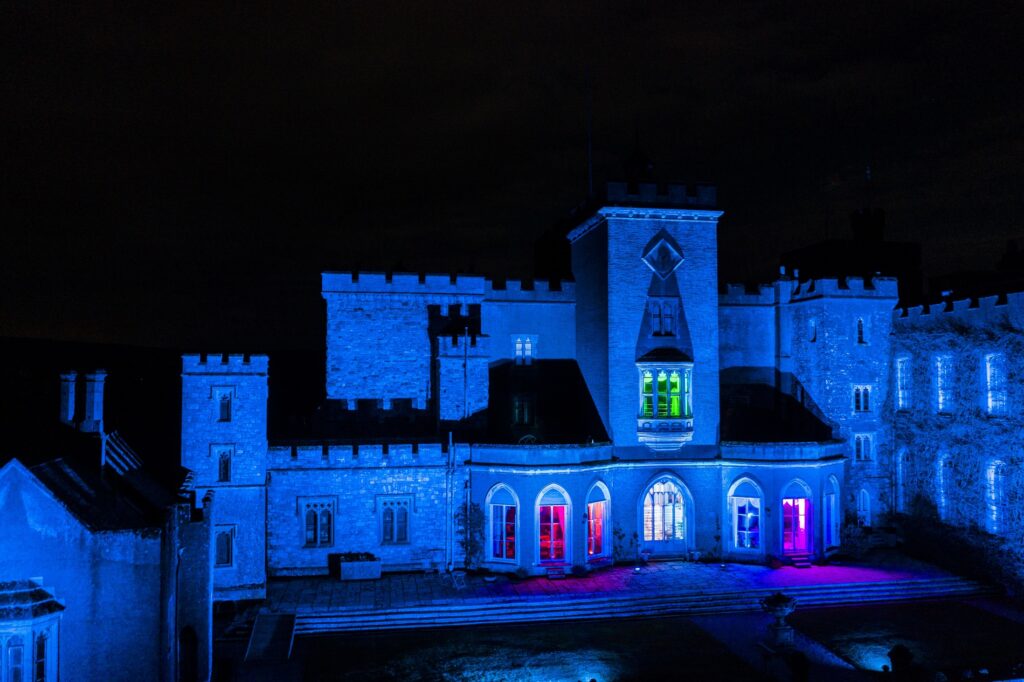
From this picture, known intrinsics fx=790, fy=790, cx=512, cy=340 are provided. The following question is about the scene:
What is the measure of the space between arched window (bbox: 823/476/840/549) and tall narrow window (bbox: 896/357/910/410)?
5044 millimetres

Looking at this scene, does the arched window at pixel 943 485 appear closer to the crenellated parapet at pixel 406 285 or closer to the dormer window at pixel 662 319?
the dormer window at pixel 662 319

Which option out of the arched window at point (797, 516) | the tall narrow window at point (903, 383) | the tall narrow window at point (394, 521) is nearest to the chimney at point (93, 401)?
the tall narrow window at point (394, 521)

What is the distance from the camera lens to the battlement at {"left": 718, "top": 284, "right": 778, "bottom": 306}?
118ft

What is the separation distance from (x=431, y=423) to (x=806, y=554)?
52.4ft

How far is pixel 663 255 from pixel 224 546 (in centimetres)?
2020

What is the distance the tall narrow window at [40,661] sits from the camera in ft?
50.6

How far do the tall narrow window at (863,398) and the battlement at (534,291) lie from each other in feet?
43.1

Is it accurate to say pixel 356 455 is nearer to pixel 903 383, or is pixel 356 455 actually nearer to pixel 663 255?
pixel 663 255

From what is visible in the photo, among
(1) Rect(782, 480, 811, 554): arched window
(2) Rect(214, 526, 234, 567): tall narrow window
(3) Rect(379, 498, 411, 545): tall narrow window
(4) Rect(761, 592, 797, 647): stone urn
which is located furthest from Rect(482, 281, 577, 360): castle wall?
(4) Rect(761, 592, 797, 647): stone urn

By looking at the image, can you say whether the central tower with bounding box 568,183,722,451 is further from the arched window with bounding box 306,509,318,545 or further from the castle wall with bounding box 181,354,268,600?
the castle wall with bounding box 181,354,268,600

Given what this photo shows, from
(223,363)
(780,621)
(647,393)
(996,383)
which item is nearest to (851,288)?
(996,383)

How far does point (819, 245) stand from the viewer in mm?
57000

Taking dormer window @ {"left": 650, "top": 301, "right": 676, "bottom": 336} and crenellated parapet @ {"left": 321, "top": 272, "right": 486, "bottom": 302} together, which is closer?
dormer window @ {"left": 650, "top": 301, "right": 676, "bottom": 336}

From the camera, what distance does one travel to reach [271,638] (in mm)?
23469
